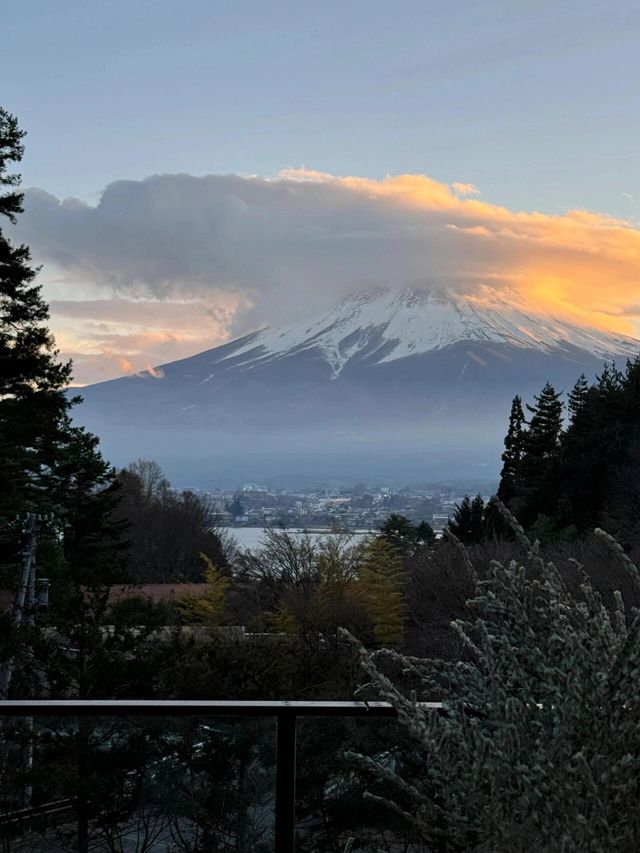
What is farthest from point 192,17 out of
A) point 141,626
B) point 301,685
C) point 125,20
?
point 301,685

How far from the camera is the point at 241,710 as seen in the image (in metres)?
1.75

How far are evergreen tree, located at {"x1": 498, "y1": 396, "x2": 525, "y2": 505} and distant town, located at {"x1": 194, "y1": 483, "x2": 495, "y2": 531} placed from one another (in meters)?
11.1

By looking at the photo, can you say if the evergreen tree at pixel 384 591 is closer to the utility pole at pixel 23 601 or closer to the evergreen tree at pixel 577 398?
the utility pole at pixel 23 601

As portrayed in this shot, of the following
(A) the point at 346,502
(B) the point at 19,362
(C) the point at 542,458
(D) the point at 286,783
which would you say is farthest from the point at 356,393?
(D) the point at 286,783

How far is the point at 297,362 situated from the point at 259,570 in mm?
85753

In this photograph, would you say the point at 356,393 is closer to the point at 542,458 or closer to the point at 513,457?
the point at 513,457

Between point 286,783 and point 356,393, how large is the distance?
332ft

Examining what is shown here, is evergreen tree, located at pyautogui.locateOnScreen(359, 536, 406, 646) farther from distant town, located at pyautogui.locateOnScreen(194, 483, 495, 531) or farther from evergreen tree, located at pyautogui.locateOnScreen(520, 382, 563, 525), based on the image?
distant town, located at pyautogui.locateOnScreen(194, 483, 495, 531)

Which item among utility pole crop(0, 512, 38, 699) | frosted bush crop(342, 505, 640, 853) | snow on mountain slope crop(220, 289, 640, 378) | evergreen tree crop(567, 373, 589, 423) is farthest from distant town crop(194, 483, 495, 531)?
frosted bush crop(342, 505, 640, 853)

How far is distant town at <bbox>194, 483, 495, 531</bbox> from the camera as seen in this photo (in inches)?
1809

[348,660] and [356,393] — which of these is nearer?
[348,660]

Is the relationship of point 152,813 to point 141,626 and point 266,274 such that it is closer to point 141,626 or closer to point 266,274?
point 141,626

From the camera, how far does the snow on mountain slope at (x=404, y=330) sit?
103562 mm

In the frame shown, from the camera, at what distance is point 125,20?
34.6 ft
